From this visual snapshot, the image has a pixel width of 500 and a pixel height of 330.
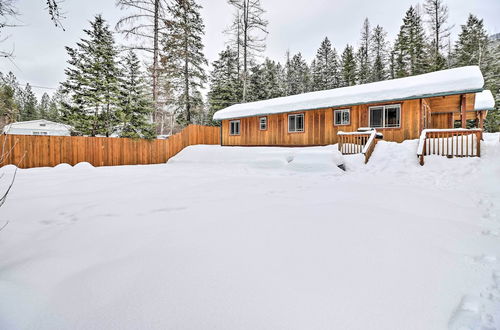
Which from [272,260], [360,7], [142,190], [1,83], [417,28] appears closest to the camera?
[272,260]

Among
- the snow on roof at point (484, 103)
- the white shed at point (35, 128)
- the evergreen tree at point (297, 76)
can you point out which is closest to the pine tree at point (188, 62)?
the snow on roof at point (484, 103)

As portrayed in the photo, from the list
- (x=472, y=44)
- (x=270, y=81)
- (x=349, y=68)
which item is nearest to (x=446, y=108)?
(x=270, y=81)

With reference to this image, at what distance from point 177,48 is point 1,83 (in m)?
16.5

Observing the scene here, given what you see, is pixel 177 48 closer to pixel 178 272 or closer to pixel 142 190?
pixel 142 190

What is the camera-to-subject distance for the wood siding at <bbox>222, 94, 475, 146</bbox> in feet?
33.1

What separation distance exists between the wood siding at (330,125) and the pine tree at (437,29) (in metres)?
13.4

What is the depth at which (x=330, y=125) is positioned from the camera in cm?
1202

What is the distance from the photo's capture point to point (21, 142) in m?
9.13

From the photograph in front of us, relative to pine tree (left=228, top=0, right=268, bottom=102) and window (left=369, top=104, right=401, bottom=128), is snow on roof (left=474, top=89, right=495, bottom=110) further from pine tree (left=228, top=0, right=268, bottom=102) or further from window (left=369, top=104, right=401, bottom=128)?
pine tree (left=228, top=0, right=268, bottom=102)

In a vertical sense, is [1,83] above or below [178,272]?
above

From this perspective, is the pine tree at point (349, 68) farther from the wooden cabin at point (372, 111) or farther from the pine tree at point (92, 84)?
the pine tree at point (92, 84)


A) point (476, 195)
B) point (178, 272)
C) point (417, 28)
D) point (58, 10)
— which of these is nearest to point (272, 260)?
point (178, 272)

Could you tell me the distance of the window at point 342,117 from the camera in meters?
11.6

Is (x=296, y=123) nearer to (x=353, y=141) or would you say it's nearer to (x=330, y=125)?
(x=330, y=125)
